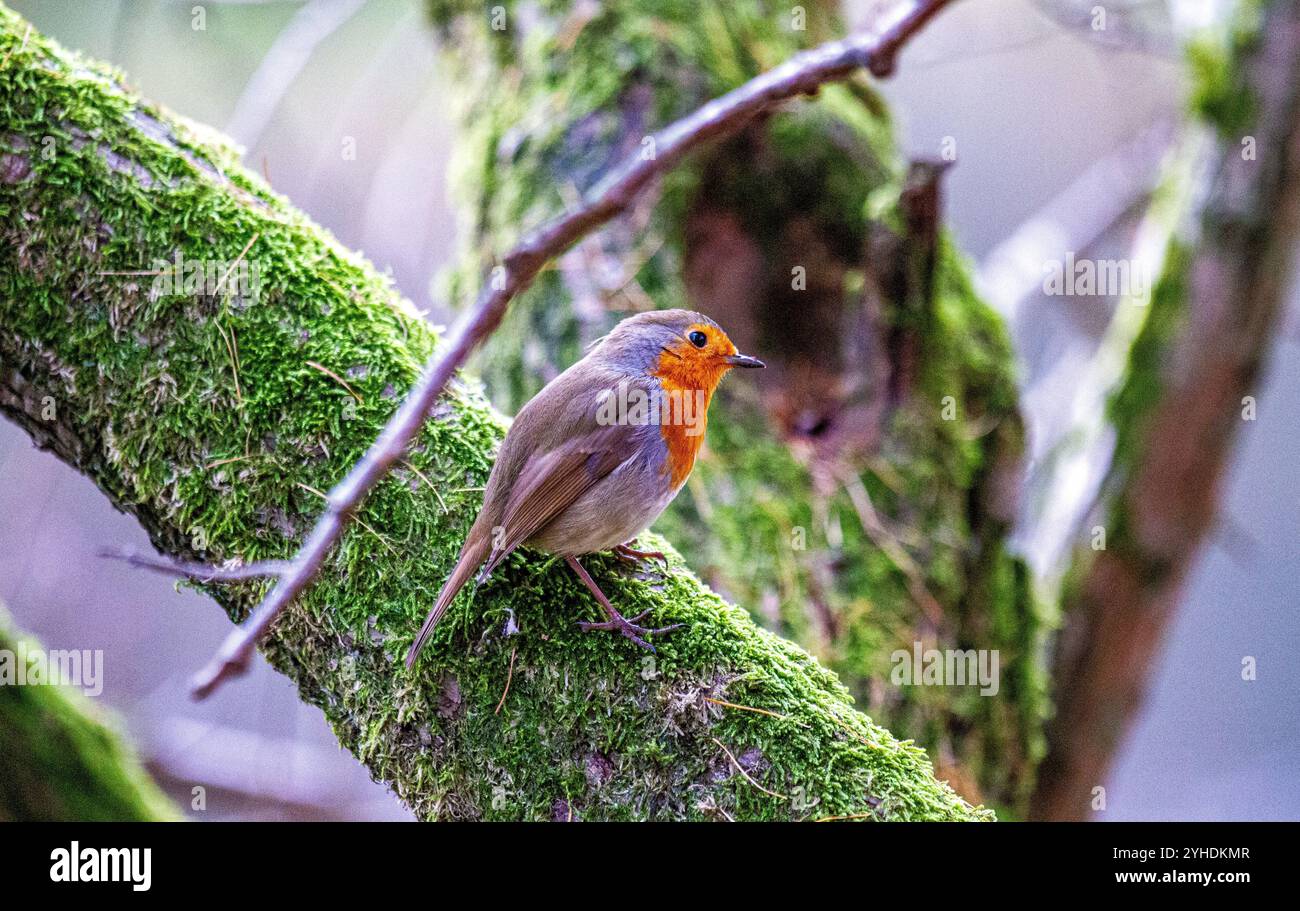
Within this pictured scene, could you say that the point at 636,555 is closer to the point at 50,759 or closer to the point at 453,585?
the point at 453,585

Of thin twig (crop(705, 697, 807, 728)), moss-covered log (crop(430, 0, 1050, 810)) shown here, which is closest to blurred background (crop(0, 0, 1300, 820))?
moss-covered log (crop(430, 0, 1050, 810))

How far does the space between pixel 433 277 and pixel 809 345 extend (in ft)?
12.2

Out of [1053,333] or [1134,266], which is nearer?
[1134,266]

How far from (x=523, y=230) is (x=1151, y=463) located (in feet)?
9.84

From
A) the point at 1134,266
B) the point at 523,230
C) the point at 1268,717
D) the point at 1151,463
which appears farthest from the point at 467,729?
the point at 1268,717

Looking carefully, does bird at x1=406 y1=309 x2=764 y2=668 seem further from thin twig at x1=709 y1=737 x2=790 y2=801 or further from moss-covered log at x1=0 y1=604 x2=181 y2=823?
moss-covered log at x1=0 y1=604 x2=181 y2=823

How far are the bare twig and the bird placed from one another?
0.26 m

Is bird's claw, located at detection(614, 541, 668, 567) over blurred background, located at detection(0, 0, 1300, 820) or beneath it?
beneath

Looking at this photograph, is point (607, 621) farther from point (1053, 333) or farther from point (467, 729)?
point (1053, 333)

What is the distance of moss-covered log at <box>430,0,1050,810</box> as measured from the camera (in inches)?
143

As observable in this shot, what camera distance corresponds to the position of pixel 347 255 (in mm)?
2527
